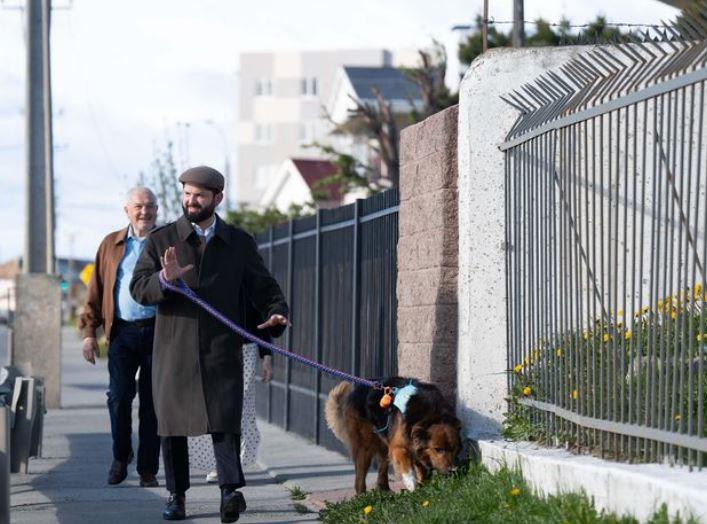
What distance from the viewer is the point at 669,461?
684 cm

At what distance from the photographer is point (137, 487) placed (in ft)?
36.8

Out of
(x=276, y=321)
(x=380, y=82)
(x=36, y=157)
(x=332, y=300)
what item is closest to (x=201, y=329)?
(x=276, y=321)

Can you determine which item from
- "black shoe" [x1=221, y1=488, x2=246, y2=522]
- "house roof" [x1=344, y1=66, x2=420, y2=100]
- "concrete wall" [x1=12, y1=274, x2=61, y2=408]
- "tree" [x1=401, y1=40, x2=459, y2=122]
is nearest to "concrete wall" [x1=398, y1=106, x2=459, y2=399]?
"black shoe" [x1=221, y1=488, x2=246, y2=522]

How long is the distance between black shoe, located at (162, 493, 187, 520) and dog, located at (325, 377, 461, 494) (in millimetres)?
1143

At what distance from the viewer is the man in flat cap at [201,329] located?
910 cm

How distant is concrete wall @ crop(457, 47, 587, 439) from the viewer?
9.56 metres

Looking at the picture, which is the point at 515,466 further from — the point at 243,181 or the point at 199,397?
the point at 243,181

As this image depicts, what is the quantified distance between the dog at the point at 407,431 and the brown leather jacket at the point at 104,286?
2.28 m

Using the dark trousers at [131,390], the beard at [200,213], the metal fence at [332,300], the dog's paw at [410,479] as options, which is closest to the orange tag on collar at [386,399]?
the dog's paw at [410,479]

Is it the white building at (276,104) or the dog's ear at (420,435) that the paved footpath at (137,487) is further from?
the white building at (276,104)

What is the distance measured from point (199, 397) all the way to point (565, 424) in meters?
2.12

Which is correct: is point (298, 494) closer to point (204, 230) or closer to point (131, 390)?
point (131, 390)

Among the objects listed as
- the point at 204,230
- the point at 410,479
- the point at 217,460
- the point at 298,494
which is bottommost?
the point at 298,494

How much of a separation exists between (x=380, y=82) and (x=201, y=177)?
50.3 m
